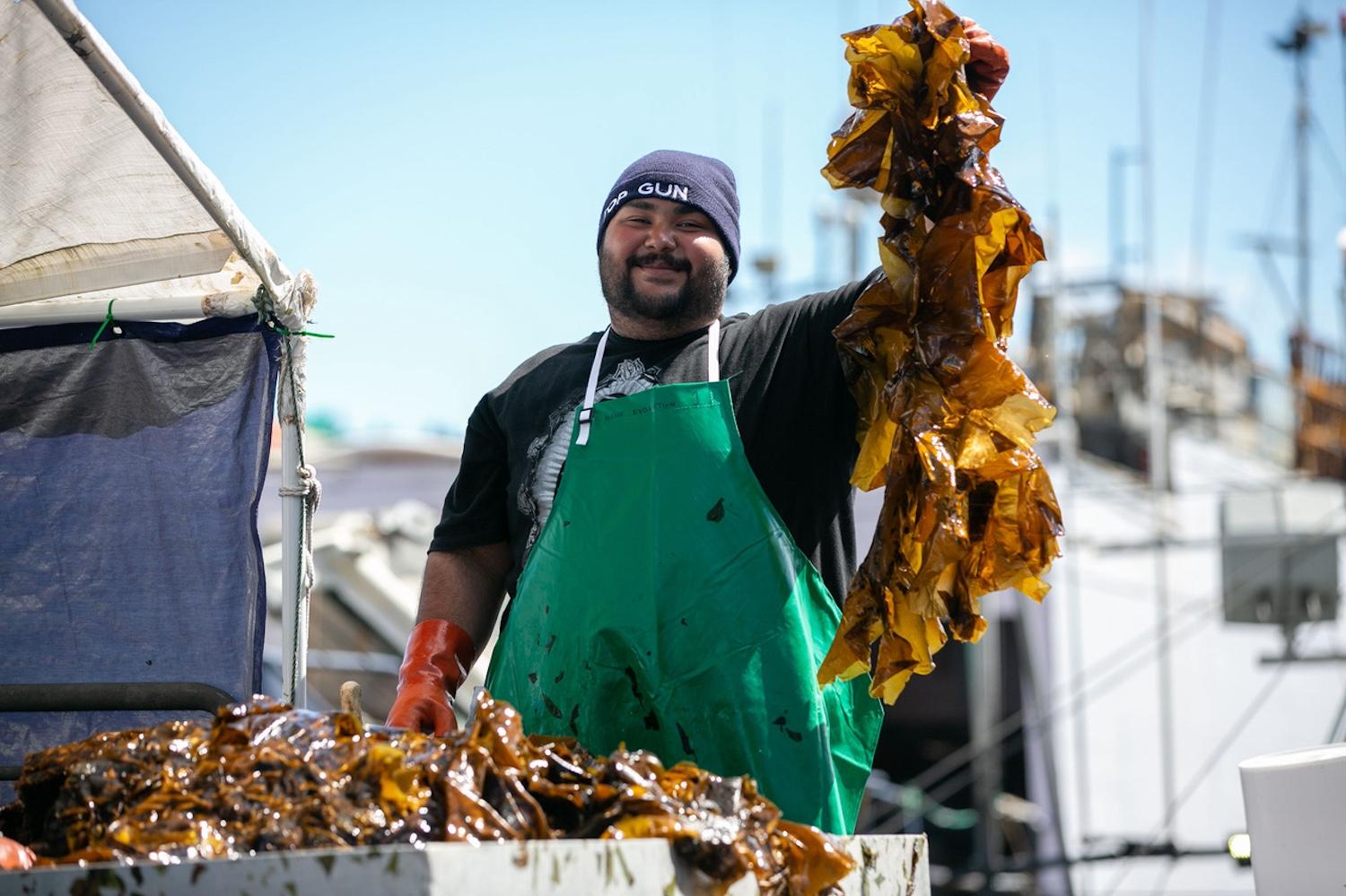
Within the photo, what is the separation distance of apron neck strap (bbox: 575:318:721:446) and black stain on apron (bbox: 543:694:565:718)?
516 mm

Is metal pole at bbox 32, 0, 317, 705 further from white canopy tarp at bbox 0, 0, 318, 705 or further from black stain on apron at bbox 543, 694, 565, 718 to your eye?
black stain on apron at bbox 543, 694, 565, 718

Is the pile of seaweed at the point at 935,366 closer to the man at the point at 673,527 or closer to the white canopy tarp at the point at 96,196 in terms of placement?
the man at the point at 673,527

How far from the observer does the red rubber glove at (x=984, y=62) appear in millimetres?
2799

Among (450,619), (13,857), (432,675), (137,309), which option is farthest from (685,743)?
(137,309)

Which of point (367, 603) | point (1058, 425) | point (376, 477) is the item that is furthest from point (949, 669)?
point (367, 603)

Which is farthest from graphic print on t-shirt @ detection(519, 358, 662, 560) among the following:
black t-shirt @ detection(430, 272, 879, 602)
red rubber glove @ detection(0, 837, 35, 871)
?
red rubber glove @ detection(0, 837, 35, 871)

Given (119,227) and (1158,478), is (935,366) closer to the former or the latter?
→ (119,227)

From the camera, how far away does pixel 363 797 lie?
1859 millimetres

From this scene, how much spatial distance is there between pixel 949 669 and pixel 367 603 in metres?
6.06

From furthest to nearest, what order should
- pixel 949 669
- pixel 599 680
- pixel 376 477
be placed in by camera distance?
pixel 949 669, pixel 376 477, pixel 599 680

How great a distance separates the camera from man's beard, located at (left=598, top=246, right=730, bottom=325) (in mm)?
3148

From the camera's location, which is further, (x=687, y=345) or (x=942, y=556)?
(x=687, y=345)

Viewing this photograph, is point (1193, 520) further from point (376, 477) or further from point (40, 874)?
point (40, 874)

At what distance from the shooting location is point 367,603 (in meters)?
8.54
